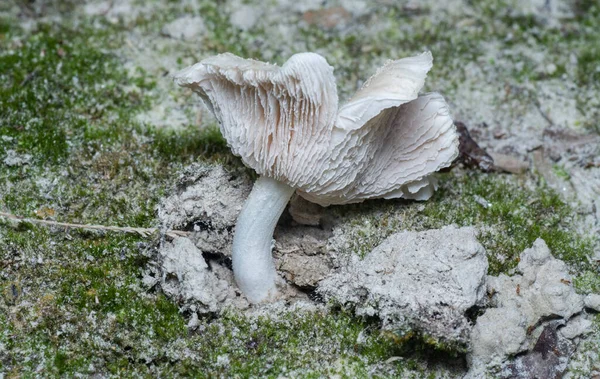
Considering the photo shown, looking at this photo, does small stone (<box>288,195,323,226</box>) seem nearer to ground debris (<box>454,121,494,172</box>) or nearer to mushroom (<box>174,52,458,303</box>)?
mushroom (<box>174,52,458,303</box>)

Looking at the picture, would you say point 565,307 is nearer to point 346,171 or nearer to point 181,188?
point 346,171

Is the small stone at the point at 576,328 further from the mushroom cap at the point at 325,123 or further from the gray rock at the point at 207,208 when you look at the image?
the gray rock at the point at 207,208

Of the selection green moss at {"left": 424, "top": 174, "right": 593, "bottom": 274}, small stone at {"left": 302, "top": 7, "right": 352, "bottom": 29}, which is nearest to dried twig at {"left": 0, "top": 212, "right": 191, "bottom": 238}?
green moss at {"left": 424, "top": 174, "right": 593, "bottom": 274}

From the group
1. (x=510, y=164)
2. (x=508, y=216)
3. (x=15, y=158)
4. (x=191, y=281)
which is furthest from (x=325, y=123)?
(x=15, y=158)

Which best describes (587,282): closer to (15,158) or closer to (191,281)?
(191,281)

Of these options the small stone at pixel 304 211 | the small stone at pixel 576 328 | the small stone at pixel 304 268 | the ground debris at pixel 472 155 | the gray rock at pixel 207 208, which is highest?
the gray rock at pixel 207 208

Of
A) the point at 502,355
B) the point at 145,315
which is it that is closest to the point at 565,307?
the point at 502,355

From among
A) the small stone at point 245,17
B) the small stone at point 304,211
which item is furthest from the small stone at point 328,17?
the small stone at point 304,211

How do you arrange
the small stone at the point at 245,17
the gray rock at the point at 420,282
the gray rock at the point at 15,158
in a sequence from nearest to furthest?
the gray rock at the point at 420,282, the gray rock at the point at 15,158, the small stone at the point at 245,17
